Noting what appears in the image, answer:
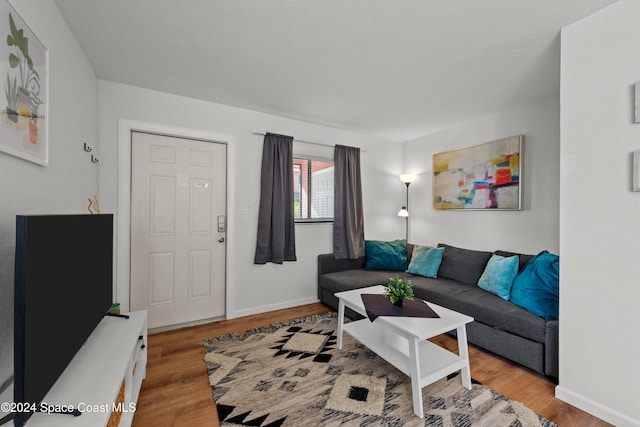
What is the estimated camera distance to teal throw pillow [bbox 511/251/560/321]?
205cm

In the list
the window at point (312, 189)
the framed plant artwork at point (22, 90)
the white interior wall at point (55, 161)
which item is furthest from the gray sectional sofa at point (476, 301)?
the framed plant artwork at point (22, 90)

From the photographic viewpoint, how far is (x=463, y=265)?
3031mm

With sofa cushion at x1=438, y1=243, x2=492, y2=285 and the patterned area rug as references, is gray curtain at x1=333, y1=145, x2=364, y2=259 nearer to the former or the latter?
sofa cushion at x1=438, y1=243, x2=492, y2=285

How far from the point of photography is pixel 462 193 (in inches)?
138

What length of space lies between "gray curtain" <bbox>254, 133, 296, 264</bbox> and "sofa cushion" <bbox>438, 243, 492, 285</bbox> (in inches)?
71.6

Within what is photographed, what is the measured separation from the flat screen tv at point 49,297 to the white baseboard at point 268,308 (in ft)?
5.57

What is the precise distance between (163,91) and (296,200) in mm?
1835

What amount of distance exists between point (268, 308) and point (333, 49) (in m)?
2.77

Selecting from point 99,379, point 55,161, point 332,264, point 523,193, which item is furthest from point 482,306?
point 55,161

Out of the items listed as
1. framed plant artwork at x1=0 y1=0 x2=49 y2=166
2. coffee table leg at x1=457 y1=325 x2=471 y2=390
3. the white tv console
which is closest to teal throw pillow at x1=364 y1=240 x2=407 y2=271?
coffee table leg at x1=457 y1=325 x2=471 y2=390

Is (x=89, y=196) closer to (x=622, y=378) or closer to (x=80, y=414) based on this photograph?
(x=80, y=414)

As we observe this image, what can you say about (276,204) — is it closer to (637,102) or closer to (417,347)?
(417,347)

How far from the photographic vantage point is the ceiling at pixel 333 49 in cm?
162

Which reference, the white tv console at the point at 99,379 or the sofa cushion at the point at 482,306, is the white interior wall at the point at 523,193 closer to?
the sofa cushion at the point at 482,306
